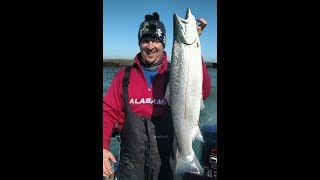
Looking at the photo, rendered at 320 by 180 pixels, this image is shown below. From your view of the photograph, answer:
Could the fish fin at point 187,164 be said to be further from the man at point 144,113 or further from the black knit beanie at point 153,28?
the black knit beanie at point 153,28

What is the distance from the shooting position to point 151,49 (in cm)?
305

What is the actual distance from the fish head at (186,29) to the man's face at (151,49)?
29cm

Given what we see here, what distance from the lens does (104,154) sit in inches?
121

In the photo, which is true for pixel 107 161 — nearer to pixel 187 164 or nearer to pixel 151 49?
pixel 187 164

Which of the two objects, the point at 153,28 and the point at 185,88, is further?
the point at 153,28

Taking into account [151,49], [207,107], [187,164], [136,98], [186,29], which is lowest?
[187,164]

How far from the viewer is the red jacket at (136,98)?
10.1ft

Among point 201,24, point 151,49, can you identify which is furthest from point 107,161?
point 201,24

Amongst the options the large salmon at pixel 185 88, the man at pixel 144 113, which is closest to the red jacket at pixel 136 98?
the man at pixel 144 113

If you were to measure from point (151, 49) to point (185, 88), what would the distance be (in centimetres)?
51
